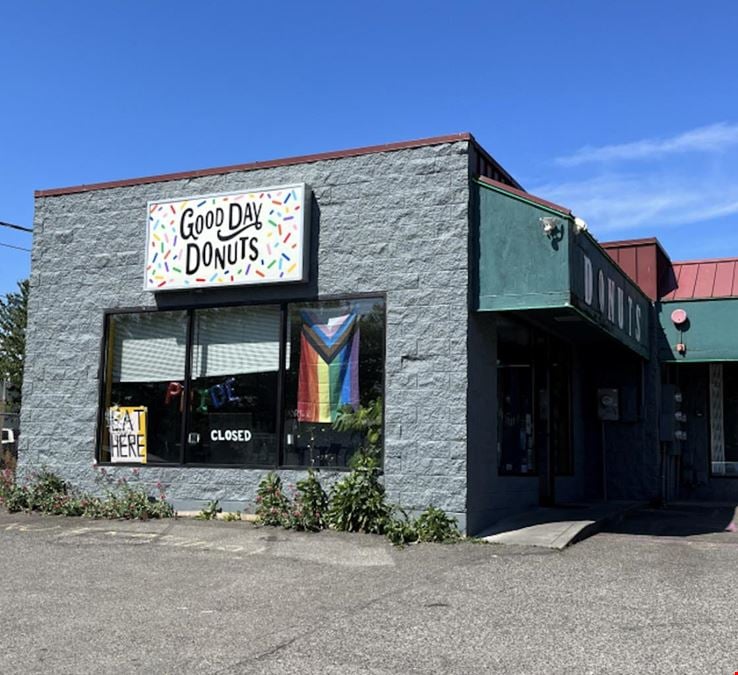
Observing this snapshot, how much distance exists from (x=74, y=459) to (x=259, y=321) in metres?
3.49

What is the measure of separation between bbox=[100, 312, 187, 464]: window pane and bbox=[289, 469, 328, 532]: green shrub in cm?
220

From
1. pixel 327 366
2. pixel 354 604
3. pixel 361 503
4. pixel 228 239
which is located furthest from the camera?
pixel 228 239

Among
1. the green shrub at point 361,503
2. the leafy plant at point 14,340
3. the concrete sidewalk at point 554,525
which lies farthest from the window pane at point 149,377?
the leafy plant at point 14,340

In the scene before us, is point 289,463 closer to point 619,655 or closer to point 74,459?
point 74,459

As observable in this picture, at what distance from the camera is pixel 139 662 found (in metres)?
5.24

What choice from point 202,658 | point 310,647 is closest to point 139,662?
point 202,658

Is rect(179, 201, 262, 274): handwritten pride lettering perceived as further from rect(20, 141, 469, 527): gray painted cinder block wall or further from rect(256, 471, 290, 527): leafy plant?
rect(256, 471, 290, 527): leafy plant

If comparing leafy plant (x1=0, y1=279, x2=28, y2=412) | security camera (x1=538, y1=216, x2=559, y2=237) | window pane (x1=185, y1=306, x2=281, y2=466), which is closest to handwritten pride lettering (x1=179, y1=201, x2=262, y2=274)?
window pane (x1=185, y1=306, x2=281, y2=466)

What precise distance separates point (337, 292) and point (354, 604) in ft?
16.5

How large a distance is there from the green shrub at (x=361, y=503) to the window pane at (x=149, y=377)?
278 centimetres

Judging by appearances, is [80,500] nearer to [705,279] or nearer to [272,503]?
[272,503]

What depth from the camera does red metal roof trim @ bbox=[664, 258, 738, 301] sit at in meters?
15.7

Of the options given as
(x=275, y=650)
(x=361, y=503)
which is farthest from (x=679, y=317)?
(x=275, y=650)

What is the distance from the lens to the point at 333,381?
11008mm
